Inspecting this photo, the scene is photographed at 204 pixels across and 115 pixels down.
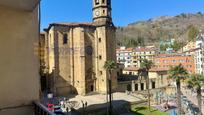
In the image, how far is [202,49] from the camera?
57.0 meters

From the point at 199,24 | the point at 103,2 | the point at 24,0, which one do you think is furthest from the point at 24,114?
the point at 199,24

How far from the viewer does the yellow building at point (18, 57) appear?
461 centimetres

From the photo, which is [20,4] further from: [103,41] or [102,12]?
[102,12]

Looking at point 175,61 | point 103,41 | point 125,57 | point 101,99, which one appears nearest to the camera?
point 101,99

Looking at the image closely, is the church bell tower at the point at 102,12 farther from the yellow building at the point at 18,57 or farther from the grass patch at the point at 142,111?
the yellow building at the point at 18,57

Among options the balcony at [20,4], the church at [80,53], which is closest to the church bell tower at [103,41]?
the church at [80,53]

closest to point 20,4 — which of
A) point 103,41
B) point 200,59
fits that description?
point 103,41

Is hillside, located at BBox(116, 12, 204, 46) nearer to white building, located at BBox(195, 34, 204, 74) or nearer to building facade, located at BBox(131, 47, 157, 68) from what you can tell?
building facade, located at BBox(131, 47, 157, 68)

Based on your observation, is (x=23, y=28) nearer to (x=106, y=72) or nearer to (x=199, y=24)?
(x=106, y=72)

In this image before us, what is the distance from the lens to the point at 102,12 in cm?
4084

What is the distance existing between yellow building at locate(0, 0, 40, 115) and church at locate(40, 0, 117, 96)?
33.9m

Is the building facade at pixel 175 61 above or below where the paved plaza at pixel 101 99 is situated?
above

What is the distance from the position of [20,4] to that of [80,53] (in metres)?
35.1

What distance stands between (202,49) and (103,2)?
2980cm
